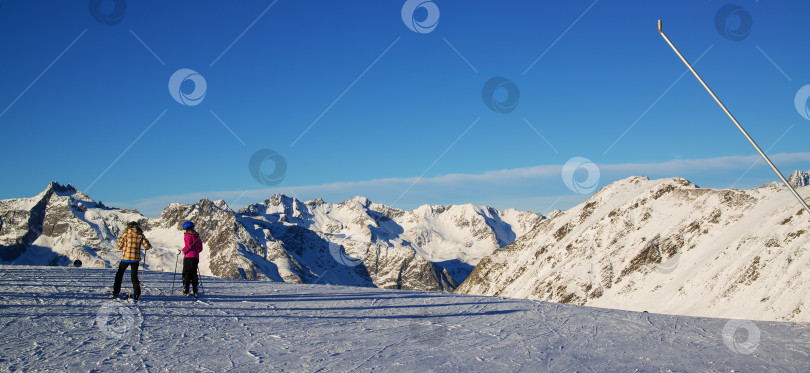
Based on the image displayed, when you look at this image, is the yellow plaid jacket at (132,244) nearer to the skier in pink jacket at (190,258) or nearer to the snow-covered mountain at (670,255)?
the skier in pink jacket at (190,258)

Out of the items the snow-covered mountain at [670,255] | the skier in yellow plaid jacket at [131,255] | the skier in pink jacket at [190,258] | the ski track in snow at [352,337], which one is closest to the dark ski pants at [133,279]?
the skier in yellow plaid jacket at [131,255]

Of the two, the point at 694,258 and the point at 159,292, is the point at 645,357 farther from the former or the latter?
the point at 694,258

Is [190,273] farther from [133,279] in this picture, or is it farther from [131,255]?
[131,255]

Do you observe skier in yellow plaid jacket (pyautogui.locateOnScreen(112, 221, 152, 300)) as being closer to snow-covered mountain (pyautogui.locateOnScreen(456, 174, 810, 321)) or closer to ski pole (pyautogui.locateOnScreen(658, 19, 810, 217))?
ski pole (pyautogui.locateOnScreen(658, 19, 810, 217))

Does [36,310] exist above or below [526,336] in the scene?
above

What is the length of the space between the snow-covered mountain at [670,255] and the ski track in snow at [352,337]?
43.8 meters

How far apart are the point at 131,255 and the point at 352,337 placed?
7.88 metres

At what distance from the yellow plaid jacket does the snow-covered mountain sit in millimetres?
53927

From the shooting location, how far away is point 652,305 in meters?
67.4

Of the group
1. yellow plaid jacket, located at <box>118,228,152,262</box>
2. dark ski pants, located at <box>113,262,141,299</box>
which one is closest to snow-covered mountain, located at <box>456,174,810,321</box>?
dark ski pants, located at <box>113,262,141,299</box>

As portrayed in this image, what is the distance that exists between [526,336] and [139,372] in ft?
28.0

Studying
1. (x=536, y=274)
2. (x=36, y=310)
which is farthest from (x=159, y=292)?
(x=536, y=274)

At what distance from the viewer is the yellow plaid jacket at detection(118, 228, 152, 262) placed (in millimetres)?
14711

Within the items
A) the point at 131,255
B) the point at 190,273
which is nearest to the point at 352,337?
the point at 190,273
